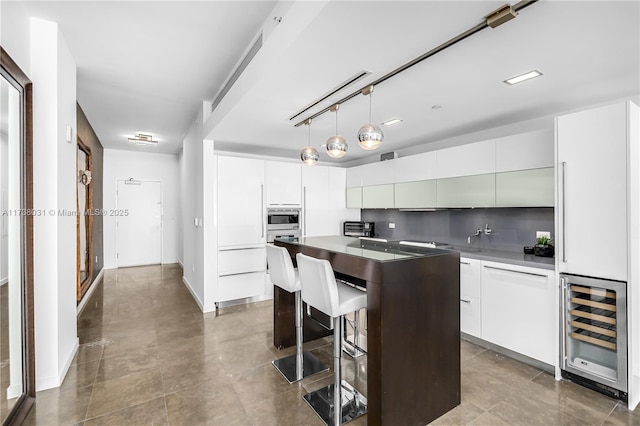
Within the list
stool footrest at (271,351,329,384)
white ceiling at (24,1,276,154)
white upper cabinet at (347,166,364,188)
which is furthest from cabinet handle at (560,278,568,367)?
white upper cabinet at (347,166,364,188)

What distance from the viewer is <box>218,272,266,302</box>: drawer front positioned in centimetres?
441

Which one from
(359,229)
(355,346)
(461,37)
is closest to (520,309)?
(355,346)

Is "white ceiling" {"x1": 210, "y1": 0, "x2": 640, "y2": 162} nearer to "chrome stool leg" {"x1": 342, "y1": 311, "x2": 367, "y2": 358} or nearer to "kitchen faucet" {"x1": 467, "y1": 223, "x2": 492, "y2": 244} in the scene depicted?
"kitchen faucet" {"x1": 467, "y1": 223, "x2": 492, "y2": 244}

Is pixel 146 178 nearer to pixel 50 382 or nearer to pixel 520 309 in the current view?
pixel 50 382

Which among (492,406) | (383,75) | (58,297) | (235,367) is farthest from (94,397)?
(383,75)

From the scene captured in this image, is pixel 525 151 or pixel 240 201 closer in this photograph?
pixel 525 151

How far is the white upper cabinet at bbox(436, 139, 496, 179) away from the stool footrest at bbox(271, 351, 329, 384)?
2.77 meters

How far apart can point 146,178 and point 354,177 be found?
5.25 metres

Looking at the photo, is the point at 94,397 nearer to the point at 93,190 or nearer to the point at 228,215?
the point at 228,215

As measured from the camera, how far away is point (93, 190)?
561 cm

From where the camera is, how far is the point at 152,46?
8.77ft

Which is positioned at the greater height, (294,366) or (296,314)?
(296,314)

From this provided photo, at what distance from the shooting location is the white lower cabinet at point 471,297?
10.3ft

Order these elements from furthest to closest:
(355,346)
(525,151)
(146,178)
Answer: (146,178)
(525,151)
(355,346)
